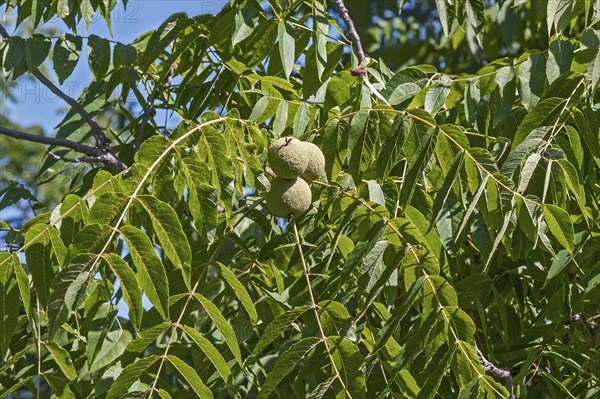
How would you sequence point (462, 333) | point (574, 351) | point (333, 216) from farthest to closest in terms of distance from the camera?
point (574, 351) < point (333, 216) < point (462, 333)

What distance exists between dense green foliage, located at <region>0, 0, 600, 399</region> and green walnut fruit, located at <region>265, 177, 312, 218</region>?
56 millimetres

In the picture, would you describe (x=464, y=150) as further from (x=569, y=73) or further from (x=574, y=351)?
(x=574, y=351)

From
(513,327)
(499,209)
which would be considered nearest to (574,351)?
(513,327)

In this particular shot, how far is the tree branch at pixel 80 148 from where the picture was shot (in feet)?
10.6

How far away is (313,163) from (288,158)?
0.11 meters

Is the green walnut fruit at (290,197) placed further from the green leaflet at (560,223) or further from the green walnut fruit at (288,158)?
the green leaflet at (560,223)

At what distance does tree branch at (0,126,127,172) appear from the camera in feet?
10.6

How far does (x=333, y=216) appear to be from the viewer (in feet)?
8.00

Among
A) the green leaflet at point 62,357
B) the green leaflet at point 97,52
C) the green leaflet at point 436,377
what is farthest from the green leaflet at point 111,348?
the green leaflet at point 97,52

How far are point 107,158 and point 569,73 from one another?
1612mm

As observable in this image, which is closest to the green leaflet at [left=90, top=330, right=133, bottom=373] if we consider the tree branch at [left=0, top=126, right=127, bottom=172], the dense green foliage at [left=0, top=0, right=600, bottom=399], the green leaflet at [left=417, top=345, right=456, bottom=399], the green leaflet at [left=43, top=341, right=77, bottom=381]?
the dense green foliage at [left=0, top=0, right=600, bottom=399]

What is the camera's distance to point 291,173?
2.19m

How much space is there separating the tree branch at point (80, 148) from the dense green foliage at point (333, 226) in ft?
0.36

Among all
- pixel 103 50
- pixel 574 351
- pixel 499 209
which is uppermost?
pixel 103 50
